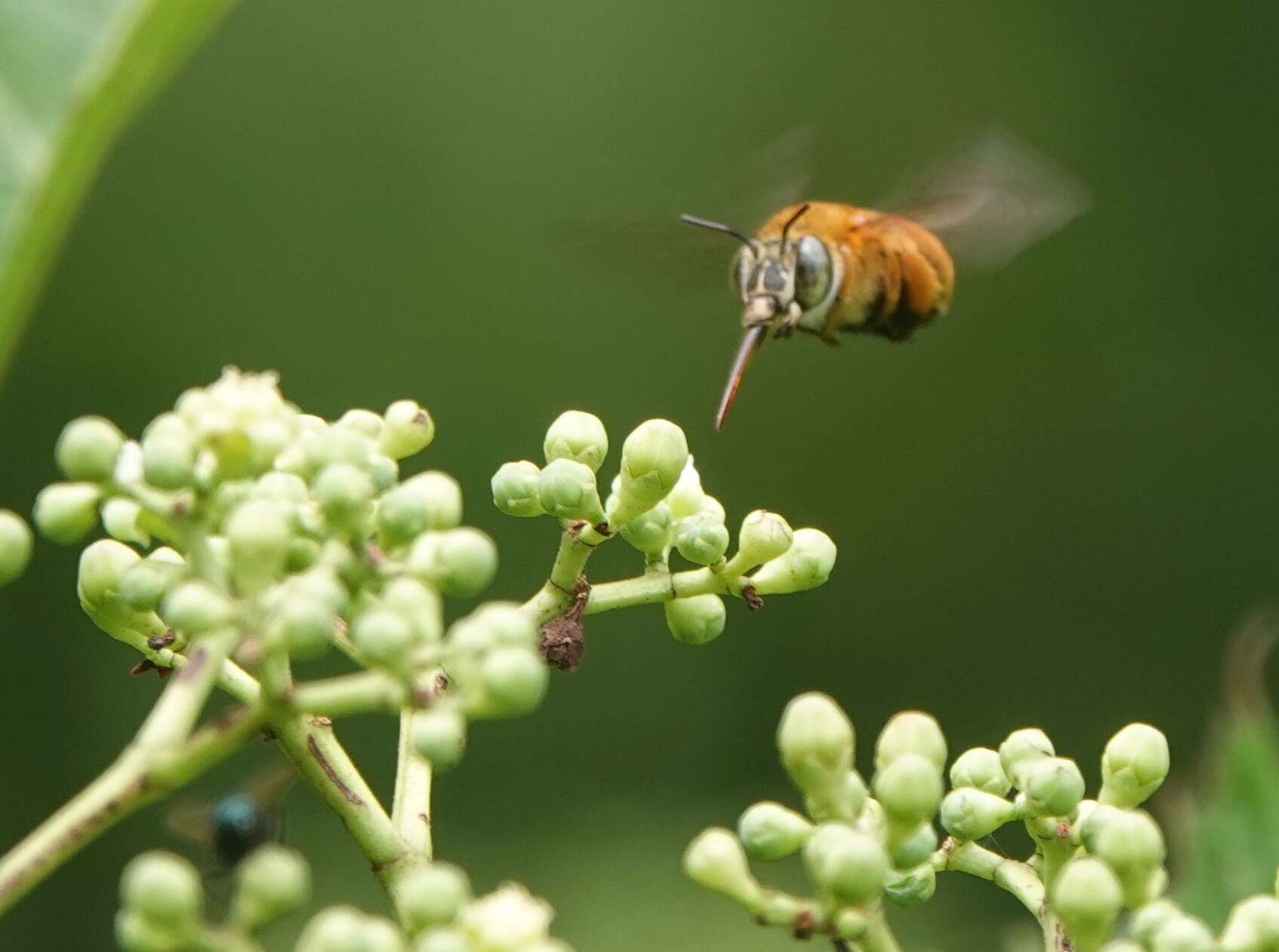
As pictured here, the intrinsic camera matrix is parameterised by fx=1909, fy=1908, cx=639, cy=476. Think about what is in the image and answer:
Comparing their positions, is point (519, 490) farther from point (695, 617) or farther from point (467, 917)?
point (467, 917)

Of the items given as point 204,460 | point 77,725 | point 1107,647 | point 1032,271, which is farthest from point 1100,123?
point 204,460

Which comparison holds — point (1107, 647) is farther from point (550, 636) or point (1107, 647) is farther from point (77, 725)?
point (550, 636)

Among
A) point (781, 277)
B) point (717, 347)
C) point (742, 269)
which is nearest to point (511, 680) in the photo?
point (781, 277)

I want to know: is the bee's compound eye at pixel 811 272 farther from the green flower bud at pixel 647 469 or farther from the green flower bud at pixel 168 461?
the green flower bud at pixel 168 461

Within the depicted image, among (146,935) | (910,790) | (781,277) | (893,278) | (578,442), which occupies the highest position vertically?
(893,278)

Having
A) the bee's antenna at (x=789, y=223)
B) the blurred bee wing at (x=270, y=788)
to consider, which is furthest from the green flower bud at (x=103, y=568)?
the bee's antenna at (x=789, y=223)
